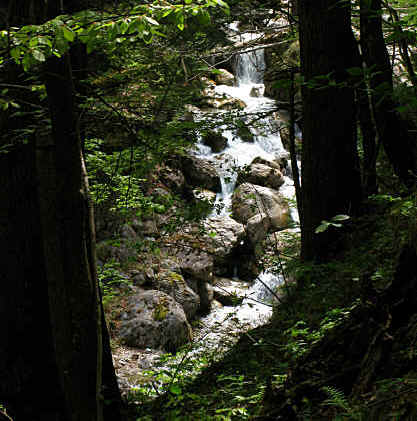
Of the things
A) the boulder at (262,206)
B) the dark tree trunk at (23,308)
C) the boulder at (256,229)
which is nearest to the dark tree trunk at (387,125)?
the dark tree trunk at (23,308)

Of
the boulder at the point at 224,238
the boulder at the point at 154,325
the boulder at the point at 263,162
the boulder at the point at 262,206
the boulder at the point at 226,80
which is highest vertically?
the boulder at the point at 226,80

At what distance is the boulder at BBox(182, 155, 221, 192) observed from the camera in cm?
1127

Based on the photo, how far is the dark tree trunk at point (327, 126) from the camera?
13.1 ft

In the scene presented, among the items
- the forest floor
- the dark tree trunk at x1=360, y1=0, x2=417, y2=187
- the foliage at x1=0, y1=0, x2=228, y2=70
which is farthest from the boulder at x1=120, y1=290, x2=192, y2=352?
the foliage at x1=0, y1=0, x2=228, y2=70

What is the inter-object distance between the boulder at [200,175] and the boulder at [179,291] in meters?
3.36

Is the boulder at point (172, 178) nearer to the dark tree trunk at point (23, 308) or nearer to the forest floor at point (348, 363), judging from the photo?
the dark tree trunk at point (23, 308)

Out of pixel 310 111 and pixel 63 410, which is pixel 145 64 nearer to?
pixel 310 111

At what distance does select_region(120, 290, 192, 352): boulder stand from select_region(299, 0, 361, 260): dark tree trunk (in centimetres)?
376

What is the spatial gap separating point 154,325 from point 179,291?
1.34 meters

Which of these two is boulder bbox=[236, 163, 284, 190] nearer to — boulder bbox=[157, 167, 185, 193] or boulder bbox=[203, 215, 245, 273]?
boulder bbox=[203, 215, 245, 273]

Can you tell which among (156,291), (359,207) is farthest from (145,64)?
(156,291)

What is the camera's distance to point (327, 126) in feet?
13.2

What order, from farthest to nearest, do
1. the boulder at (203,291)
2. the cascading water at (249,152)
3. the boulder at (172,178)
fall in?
the boulder at (172,178) → the boulder at (203,291) → the cascading water at (249,152)

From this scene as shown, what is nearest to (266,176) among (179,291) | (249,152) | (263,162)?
(263,162)
